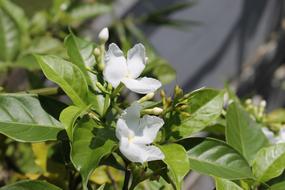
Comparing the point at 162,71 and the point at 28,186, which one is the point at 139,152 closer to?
the point at 28,186

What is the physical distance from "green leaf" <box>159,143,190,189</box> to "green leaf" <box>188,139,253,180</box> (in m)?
0.05

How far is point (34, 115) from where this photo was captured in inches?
31.9

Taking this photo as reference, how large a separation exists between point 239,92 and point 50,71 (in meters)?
2.87

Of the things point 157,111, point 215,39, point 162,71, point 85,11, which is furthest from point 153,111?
point 215,39

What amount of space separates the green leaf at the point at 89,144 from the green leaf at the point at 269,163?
0.87ft

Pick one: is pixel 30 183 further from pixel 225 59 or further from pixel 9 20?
pixel 225 59

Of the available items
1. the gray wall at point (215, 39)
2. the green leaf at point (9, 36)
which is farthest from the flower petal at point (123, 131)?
the gray wall at point (215, 39)

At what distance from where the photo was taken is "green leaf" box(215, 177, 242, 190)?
0.80m

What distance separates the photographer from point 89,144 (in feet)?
2.44

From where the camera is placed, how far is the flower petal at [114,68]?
79cm

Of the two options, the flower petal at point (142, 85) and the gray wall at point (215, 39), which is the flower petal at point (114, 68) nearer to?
the flower petal at point (142, 85)

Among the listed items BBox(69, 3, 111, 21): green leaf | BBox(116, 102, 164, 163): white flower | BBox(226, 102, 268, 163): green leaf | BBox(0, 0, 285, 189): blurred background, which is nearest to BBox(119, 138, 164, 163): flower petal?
BBox(116, 102, 164, 163): white flower

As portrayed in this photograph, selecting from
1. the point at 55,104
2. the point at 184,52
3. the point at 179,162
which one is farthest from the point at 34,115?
the point at 184,52

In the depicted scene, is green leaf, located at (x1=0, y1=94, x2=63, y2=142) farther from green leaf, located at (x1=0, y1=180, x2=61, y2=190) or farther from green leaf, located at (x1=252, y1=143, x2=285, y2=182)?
green leaf, located at (x1=252, y1=143, x2=285, y2=182)
